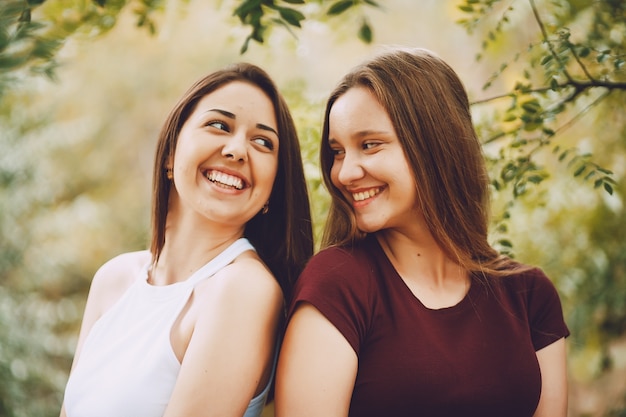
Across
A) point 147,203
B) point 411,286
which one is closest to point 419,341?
point 411,286

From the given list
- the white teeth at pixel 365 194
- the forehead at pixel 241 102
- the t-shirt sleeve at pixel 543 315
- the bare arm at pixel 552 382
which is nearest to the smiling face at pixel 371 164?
the white teeth at pixel 365 194

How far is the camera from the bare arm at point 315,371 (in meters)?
1.49

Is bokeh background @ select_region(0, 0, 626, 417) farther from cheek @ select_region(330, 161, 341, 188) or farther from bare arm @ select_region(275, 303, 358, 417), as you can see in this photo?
bare arm @ select_region(275, 303, 358, 417)

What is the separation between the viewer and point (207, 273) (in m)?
1.82

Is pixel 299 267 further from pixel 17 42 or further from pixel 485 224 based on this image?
pixel 17 42

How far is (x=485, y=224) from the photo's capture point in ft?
6.38

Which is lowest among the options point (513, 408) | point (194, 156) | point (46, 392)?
point (46, 392)

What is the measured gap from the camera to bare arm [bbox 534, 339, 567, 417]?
1845mm

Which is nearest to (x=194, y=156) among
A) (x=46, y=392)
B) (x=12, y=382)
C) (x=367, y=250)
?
(x=367, y=250)

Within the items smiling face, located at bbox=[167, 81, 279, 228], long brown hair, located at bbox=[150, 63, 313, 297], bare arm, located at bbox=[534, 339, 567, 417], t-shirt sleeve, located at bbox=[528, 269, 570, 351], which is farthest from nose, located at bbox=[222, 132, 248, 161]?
bare arm, located at bbox=[534, 339, 567, 417]

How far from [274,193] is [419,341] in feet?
2.50

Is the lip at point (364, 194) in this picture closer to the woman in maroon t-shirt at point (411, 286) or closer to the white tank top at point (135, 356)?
the woman in maroon t-shirt at point (411, 286)

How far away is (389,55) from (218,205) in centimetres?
72

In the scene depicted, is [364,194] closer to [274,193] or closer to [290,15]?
[274,193]
